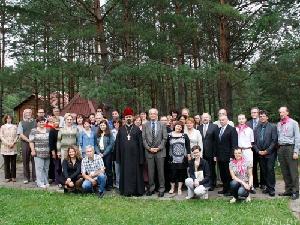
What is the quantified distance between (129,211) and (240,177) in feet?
7.98

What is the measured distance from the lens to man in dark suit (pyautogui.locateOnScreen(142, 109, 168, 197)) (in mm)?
9461

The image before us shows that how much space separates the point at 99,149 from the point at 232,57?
857 cm

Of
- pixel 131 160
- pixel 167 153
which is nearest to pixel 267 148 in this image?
pixel 167 153

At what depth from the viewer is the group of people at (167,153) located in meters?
8.89

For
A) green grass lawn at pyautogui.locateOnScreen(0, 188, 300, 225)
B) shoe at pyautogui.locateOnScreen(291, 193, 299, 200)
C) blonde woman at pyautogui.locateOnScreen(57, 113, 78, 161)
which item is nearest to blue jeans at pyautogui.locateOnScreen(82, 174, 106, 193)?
green grass lawn at pyautogui.locateOnScreen(0, 188, 300, 225)

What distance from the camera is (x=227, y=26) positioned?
629 inches

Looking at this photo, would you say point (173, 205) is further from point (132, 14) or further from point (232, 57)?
point (132, 14)

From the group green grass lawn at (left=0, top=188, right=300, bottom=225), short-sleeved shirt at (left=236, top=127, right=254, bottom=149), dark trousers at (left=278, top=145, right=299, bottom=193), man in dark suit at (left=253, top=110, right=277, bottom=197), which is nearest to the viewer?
green grass lawn at (left=0, top=188, right=300, bottom=225)

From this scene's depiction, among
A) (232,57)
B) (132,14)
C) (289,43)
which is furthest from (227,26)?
(132,14)

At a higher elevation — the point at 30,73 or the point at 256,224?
the point at 30,73

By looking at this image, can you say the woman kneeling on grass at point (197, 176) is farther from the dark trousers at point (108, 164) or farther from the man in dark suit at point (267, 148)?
the dark trousers at point (108, 164)

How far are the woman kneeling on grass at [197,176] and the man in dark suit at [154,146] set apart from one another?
30.9 inches

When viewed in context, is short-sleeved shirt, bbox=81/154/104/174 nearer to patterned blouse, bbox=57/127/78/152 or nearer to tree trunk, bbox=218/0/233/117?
patterned blouse, bbox=57/127/78/152

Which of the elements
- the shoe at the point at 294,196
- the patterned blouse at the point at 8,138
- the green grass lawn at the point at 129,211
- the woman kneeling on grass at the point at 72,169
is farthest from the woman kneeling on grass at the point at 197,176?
the patterned blouse at the point at 8,138
